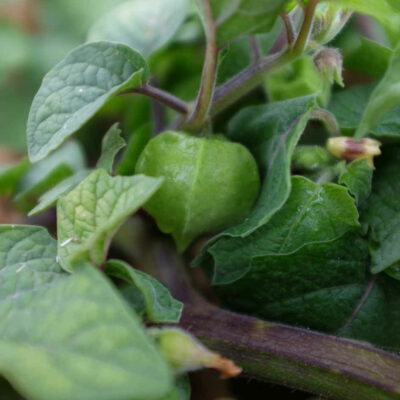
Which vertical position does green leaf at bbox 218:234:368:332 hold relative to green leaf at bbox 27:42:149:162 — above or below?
below

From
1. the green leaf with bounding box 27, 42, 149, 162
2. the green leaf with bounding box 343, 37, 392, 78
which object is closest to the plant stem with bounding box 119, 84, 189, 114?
the green leaf with bounding box 27, 42, 149, 162

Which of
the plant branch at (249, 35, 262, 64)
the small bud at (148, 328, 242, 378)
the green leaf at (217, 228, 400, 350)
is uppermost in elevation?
the plant branch at (249, 35, 262, 64)

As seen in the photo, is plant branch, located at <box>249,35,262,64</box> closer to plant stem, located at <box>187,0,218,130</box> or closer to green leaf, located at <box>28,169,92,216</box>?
plant stem, located at <box>187,0,218,130</box>

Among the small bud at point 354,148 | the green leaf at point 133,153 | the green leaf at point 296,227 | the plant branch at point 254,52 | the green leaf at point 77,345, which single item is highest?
the plant branch at point 254,52

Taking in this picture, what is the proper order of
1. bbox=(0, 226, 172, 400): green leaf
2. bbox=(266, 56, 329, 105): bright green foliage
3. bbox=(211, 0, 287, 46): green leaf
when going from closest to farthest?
bbox=(0, 226, 172, 400): green leaf < bbox=(211, 0, 287, 46): green leaf < bbox=(266, 56, 329, 105): bright green foliage

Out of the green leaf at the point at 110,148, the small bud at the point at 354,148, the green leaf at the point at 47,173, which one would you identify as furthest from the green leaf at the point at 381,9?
the green leaf at the point at 47,173

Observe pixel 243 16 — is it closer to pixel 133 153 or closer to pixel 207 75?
pixel 207 75

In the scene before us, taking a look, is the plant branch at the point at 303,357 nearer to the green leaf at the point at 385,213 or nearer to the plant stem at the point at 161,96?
the green leaf at the point at 385,213
